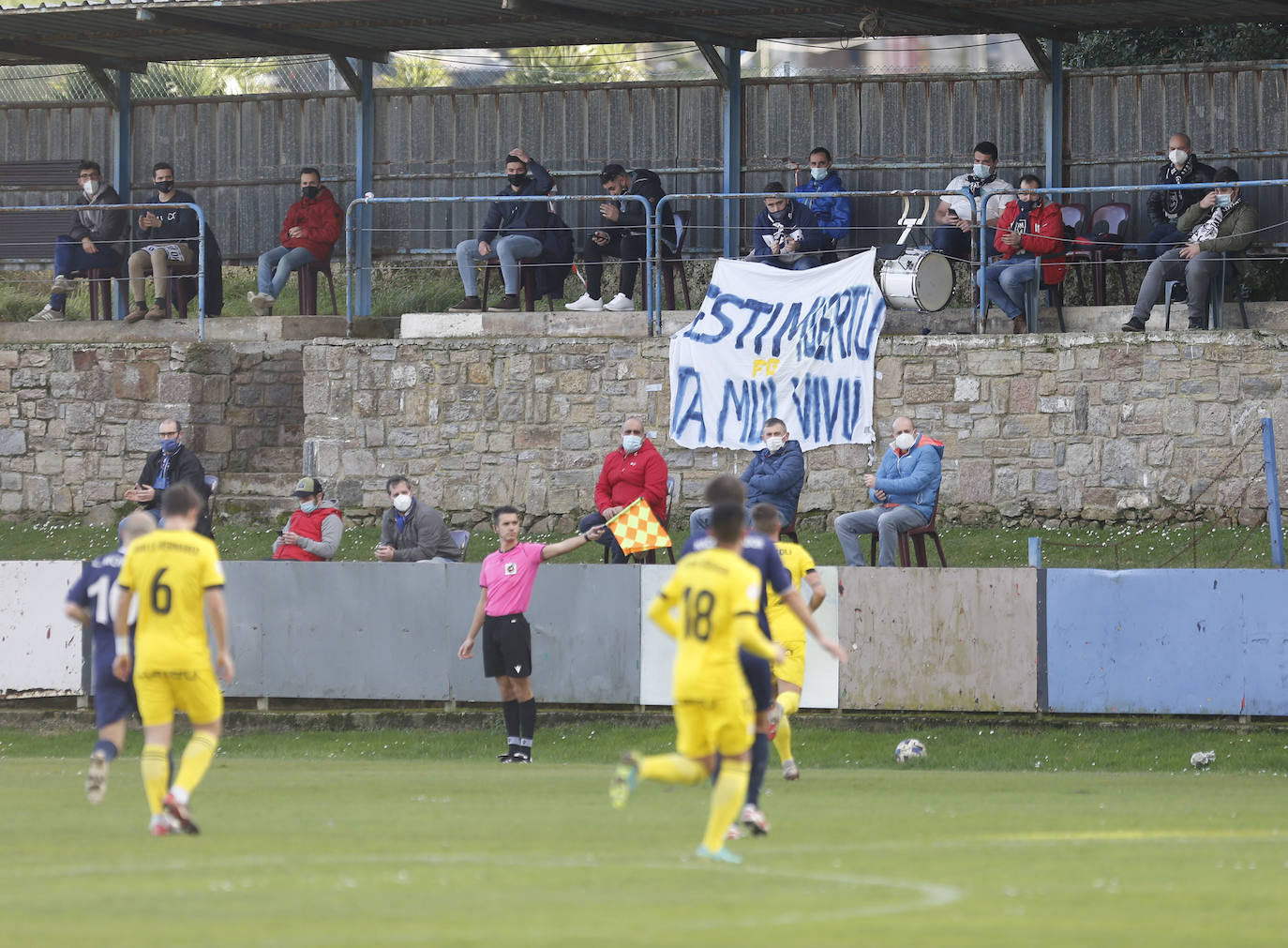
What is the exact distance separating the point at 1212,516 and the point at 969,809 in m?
9.28

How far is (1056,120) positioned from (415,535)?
8.98 m

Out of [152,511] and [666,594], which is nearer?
[666,594]

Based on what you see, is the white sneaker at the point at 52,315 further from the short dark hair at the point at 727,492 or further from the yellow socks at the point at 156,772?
A: the short dark hair at the point at 727,492

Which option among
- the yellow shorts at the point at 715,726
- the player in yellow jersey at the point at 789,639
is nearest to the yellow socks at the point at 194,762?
the yellow shorts at the point at 715,726

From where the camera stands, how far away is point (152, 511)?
69.1 feet

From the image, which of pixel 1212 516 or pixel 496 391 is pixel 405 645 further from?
pixel 1212 516

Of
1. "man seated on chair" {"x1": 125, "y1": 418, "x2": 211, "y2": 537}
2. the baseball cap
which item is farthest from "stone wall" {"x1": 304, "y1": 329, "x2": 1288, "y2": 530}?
the baseball cap

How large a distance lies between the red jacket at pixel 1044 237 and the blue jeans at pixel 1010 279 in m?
0.11

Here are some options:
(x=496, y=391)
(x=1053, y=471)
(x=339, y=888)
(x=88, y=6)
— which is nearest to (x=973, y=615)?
(x=1053, y=471)

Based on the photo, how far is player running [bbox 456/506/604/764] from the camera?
16562mm

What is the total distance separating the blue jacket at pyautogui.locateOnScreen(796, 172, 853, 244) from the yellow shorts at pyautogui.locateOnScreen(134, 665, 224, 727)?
12.0 m

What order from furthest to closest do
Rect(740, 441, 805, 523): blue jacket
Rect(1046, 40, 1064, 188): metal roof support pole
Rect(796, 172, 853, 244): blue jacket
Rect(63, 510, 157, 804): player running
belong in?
Rect(1046, 40, 1064, 188): metal roof support pole, Rect(796, 172, 853, 244): blue jacket, Rect(740, 441, 805, 523): blue jacket, Rect(63, 510, 157, 804): player running

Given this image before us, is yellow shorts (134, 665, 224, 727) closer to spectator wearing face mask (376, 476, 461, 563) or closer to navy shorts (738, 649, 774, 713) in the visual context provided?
navy shorts (738, 649, 774, 713)

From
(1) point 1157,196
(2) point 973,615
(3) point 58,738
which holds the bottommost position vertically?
(3) point 58,738
